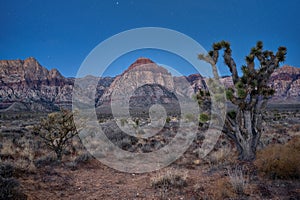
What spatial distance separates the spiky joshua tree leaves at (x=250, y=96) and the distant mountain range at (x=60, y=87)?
4129cm

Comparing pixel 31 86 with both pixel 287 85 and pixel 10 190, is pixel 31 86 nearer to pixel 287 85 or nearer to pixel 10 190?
pixel 10 190

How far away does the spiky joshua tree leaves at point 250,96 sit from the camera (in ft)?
22.3

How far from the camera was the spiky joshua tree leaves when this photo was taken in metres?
6.79

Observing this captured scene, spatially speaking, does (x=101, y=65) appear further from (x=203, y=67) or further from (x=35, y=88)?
(x=35, y=88)

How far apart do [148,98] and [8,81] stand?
279 ft

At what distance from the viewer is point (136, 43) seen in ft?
36.8

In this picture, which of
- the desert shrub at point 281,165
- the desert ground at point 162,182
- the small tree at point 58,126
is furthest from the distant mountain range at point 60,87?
the desert shrub at point 281,165

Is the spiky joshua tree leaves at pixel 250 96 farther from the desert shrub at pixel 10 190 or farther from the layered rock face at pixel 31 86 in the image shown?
the layered rock face at pixel 31 86

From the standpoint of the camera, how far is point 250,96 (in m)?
6.90

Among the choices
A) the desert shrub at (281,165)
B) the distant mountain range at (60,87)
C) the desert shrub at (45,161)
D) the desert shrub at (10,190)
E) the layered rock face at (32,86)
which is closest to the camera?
the desert shrub at (10,190)

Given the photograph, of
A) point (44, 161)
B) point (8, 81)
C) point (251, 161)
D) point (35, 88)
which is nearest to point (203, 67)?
point (251, 161)

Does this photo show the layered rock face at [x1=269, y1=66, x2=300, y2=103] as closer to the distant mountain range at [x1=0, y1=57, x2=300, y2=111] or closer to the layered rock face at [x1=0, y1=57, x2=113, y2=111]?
the distant mountain range at [x1=0, y1=57, x2=300, y2=111]

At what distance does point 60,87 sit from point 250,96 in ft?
373

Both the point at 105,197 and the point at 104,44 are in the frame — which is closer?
the point at 105,197
